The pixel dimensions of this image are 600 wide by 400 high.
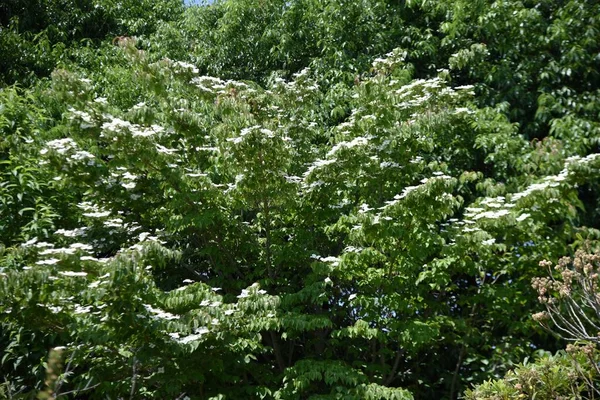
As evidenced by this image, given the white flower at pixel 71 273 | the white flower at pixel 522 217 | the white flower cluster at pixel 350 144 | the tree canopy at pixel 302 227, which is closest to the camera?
the white flower at pixel 71 273

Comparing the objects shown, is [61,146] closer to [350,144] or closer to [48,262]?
[48,262]

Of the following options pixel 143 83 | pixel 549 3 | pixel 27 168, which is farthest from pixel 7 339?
pixel 549 3

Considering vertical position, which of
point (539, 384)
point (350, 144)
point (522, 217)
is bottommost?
point (539, 384)

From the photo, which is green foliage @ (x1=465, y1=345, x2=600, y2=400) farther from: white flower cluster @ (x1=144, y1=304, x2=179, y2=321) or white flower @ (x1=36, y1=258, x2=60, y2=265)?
white flower @ (x1=36, y1=258, x2=60, y2=265)

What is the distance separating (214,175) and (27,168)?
177 centimetres

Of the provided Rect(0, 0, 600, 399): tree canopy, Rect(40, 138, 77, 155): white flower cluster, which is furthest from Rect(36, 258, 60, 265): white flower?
Rect(40, 138, 77, 155): white flower cluster

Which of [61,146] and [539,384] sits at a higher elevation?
[61,146]

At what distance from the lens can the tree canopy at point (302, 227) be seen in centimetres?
534

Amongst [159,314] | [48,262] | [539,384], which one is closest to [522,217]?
[539,384]

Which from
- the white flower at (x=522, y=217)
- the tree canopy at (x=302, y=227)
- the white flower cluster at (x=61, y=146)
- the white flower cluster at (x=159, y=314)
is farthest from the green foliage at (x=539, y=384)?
the white flower cluster at (x=61, y=146)

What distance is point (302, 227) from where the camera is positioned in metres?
6.82

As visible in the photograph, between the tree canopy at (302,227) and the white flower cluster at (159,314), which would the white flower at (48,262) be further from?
the white flower cluster at (159,314)

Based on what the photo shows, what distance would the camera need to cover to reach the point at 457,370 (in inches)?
268

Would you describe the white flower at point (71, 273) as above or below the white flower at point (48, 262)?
below
